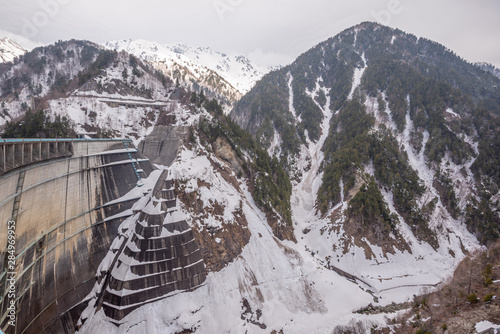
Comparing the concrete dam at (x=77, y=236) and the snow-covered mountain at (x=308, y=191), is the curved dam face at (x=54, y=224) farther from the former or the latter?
the snow-covered mountain at (x=308, y=191)

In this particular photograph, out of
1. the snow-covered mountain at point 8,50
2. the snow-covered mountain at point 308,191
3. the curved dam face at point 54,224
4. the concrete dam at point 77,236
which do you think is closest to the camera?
the curved dam face at point 54,224

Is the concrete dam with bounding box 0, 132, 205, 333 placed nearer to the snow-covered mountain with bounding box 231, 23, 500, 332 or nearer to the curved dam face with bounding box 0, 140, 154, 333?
the curved dam face with bounding box 0, 140, 154, 333

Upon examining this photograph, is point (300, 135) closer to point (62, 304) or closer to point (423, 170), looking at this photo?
point (423, 170)

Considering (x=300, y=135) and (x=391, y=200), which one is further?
(x=300, y=135)

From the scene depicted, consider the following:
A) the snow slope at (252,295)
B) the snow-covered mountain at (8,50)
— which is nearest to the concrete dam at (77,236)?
the snow slope at (252,295)

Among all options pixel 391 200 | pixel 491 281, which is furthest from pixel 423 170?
pixel 491 281

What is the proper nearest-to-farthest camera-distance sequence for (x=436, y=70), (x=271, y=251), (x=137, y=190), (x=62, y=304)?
(x=62, y=304), (x=137, y=190), (x=271, y=251), (x=436, y=70)
